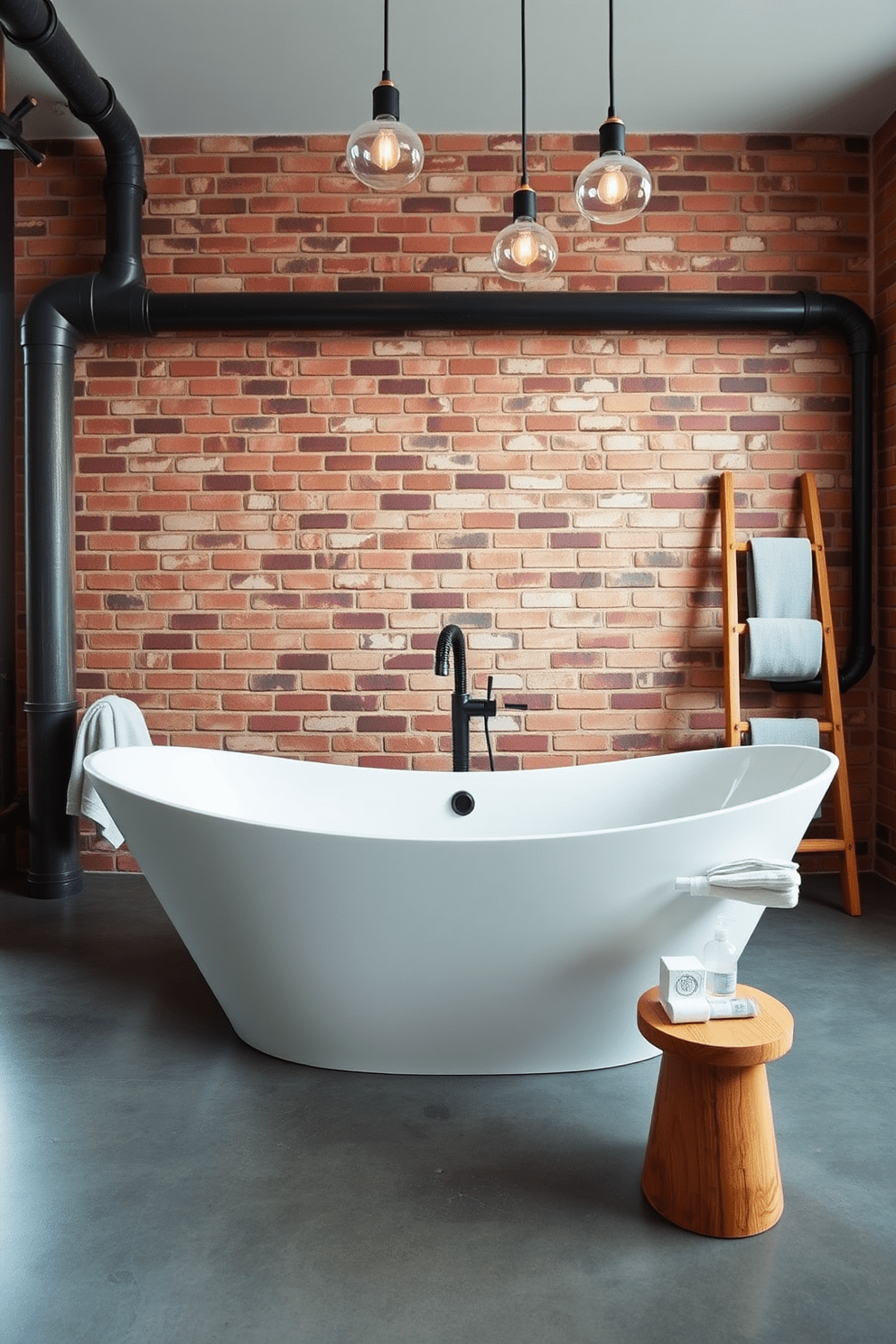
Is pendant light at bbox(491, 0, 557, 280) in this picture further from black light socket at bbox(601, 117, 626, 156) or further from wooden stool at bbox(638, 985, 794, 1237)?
wooden stool at bbox(638, 985, 794, 1237)

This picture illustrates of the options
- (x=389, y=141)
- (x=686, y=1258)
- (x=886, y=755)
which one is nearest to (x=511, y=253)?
(x=389, y=141)

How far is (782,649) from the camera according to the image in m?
3.55

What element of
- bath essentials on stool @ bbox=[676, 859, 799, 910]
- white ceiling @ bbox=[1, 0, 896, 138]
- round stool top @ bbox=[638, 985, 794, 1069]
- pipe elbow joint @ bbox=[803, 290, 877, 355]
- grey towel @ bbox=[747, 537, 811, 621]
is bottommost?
round stool top @ bbox=[638, 985, 794, 1069]

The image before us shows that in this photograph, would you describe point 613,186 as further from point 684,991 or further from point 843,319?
point 843,319

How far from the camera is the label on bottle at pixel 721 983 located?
1861 millimetres

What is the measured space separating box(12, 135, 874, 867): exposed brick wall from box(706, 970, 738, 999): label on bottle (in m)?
1.91

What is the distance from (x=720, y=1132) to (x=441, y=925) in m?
0.68

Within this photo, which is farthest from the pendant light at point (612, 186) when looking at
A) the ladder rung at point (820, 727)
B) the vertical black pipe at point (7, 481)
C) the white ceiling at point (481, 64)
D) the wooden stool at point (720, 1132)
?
the vertical black pipe at point (7, 481)

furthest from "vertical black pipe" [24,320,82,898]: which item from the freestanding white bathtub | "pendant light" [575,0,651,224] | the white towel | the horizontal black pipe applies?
"pendant light" [575,0,651,224]

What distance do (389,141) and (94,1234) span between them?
6.55 feet

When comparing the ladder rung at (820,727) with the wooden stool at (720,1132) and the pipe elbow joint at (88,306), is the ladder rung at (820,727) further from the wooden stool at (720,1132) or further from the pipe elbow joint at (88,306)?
the pipe elbow joint at (88,306)

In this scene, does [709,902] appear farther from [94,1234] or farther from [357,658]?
[357,658]

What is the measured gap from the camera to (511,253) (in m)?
2.26

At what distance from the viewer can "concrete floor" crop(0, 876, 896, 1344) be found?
1.55m
